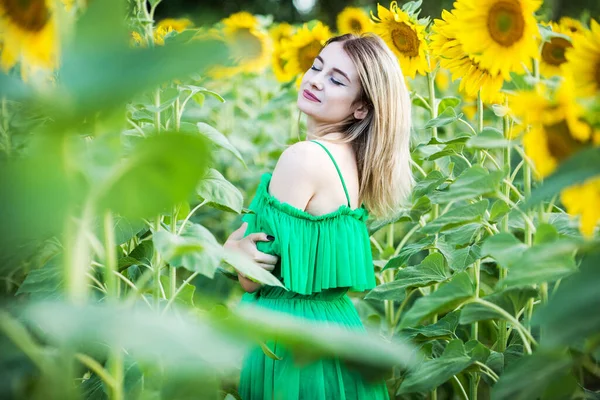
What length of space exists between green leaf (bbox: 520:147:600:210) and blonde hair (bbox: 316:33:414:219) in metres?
0.89

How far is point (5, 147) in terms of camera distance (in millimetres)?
1647

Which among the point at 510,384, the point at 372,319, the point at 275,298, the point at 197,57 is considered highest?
the point at 197,57

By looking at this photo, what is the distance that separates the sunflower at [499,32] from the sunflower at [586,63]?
23 cm

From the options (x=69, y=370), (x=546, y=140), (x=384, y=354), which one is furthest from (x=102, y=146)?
(x=546, y=140)

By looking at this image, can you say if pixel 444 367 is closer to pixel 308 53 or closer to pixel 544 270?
pixel 544 270

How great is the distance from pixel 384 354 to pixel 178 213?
0.84m

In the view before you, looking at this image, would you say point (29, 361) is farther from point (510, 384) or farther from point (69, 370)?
point (510, 384)

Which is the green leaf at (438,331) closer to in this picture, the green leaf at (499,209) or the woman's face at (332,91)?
the green leaf at (499,209)

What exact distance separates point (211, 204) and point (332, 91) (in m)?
0.39

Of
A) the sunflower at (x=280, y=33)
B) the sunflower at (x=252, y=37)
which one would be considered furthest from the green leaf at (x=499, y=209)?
the sunflower at (x=280, y=33)

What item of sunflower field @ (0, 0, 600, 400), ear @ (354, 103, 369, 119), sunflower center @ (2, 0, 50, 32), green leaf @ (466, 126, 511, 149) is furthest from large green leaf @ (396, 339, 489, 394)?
sunflower center @ (2, 0, 50, 32)

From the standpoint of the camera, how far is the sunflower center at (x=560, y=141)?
2.78 ft

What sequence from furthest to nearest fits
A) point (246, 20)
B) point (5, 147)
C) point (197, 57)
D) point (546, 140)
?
point (246, 20)
point (5, 147)
point (546, 140)
point (197, 57)

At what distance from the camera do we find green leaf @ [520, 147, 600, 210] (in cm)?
73
